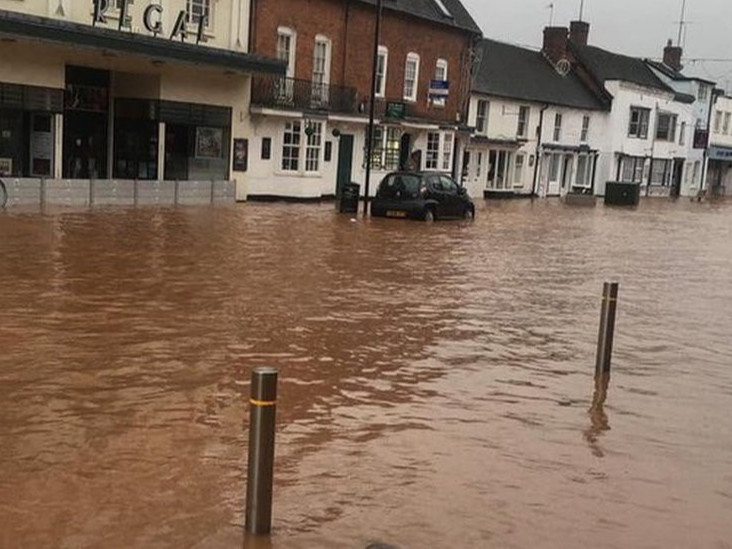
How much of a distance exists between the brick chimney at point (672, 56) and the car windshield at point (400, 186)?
50091mm

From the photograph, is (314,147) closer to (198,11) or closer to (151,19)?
(198,11)

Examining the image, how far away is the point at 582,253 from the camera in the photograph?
2141cm

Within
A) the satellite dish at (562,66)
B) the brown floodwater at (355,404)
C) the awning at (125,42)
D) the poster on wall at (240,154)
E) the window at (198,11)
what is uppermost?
the satellite dish at (562,66)

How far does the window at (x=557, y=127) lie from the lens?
54.4 m

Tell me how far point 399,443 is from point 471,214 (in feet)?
79.8

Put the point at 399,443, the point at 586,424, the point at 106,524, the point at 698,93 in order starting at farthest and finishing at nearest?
1. the point at 698,93
2. the point at 586,424
3. the point at 399,443
4. the point at 106,524

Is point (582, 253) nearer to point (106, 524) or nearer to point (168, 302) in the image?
point (168, 302)

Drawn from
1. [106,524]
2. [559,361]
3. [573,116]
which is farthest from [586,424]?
[573,116]

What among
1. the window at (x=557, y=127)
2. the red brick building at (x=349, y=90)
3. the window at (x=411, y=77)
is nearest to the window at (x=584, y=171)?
the window at (x=557, y=127)

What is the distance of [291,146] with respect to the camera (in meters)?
34.5

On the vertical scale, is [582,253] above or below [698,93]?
below

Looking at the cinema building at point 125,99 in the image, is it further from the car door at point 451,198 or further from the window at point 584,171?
the window at point 584,171

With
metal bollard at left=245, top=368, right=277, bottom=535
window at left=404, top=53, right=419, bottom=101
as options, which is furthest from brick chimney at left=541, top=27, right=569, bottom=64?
metal bollard at left=245, top=368, right=277, bottom=535

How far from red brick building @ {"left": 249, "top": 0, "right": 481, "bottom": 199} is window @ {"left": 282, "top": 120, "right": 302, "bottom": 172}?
4cm
